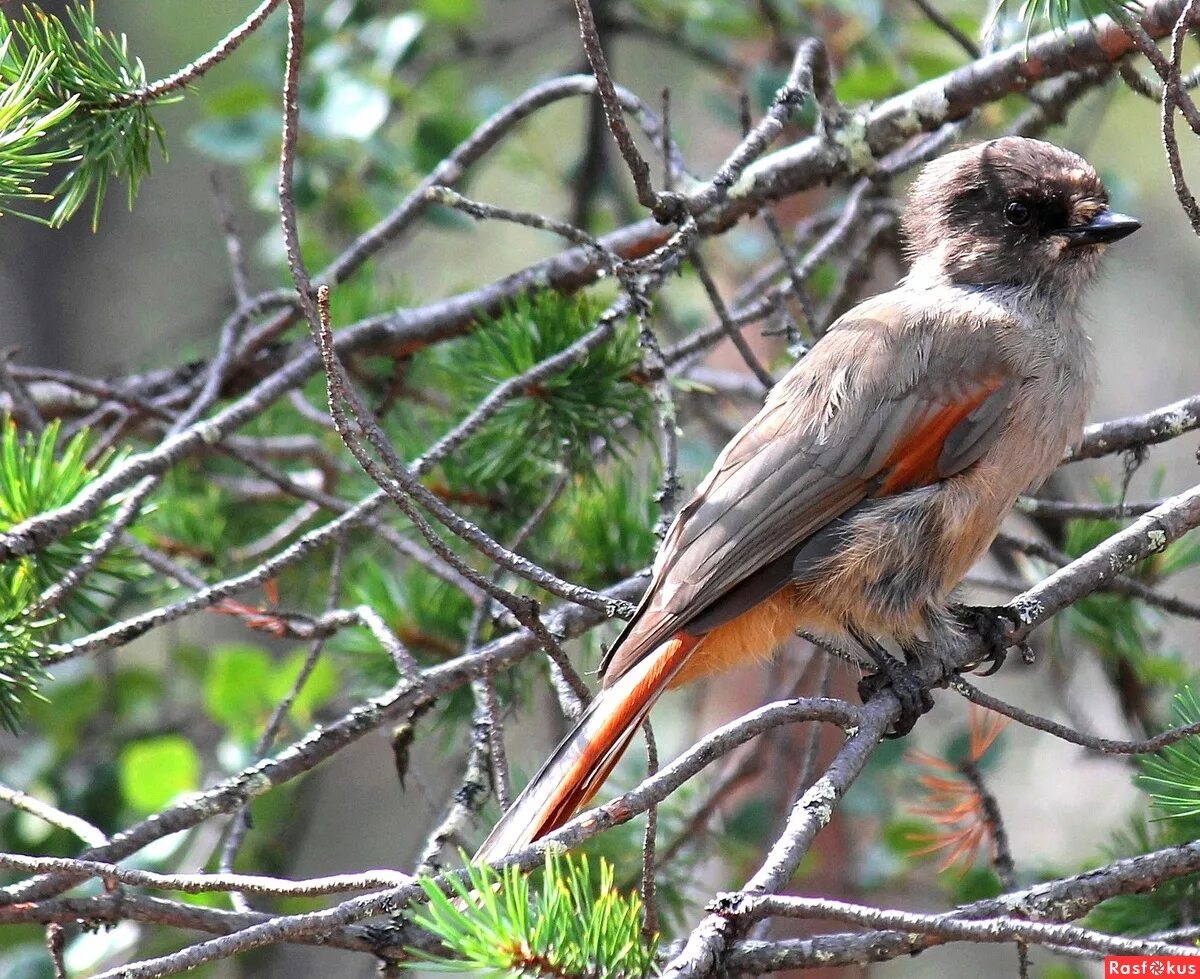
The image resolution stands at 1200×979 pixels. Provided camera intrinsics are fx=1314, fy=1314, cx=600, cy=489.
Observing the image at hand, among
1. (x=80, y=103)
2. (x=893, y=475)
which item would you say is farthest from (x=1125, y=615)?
(x=80, y=103)

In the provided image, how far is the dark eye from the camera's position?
357cm

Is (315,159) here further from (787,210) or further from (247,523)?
(787,210)

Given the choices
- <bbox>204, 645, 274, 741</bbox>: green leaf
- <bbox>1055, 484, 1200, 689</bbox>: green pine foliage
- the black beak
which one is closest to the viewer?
the black beak

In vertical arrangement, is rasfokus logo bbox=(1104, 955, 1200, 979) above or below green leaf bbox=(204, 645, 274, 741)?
below

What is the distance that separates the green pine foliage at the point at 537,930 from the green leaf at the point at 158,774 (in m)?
2.52

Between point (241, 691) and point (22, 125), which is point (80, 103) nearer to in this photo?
point (22, 125)

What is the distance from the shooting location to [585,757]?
2.61 metres

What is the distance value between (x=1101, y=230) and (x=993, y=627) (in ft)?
3.68

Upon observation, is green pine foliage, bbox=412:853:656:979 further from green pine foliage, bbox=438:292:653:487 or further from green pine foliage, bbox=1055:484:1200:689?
green pine foliage, bbox=1055:484:1200:689

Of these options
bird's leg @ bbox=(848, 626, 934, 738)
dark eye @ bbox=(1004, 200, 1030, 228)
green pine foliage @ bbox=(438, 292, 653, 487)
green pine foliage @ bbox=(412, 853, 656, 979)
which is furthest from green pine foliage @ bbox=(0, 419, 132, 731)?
dark eye @ bbox=(1004, 200, 1030, 228)

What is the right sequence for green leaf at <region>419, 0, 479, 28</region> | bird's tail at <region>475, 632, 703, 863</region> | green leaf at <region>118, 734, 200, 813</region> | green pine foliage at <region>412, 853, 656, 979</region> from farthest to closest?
green leaf at <region>419, 0, 479, 28</region>, green leaf at <region>118, 734, 200, 813</region>, bird's tail at <region>475, 632, 703, 863</region>, green pine foliage at <region>412, 853, 656, 979</region>

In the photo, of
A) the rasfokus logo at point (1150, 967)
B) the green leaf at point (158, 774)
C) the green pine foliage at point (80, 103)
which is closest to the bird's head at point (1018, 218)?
the rasfokus logo at point (1150, 967)

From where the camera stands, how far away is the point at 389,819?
801cm

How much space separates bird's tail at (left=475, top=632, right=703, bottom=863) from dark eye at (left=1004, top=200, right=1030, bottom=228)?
1595 millimetres
